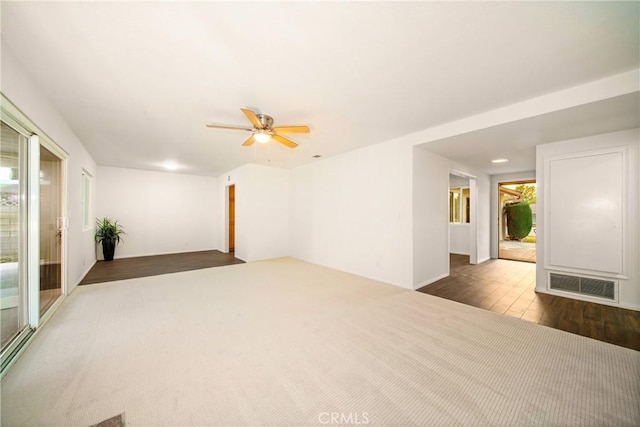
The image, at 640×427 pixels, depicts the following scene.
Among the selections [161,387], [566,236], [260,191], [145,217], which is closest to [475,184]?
[566,236]

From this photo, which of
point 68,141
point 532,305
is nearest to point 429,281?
point 532,305

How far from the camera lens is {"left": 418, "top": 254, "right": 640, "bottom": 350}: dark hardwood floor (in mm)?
2461

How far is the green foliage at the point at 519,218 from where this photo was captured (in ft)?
30.3

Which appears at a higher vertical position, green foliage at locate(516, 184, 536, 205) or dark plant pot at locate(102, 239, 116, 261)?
green foliage at locate(516, 184, 536, 205)

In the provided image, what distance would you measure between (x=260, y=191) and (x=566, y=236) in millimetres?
5855

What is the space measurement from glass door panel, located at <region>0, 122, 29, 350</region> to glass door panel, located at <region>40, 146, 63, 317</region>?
1.41 ft

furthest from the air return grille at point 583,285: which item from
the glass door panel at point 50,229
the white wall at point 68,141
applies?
the glass door panel at point 50,229

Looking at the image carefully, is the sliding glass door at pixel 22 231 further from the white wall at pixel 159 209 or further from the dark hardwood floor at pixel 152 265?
the white wall at pixel 159 209

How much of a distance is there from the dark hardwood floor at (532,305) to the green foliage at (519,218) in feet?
18.2

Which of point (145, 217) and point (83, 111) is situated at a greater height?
point (83, 111)

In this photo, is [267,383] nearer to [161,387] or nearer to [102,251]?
[161,387]

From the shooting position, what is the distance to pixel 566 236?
3.50m

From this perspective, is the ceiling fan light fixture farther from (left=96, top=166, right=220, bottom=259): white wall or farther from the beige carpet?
(left=96, top=166, right=220, bottom=259): white wall

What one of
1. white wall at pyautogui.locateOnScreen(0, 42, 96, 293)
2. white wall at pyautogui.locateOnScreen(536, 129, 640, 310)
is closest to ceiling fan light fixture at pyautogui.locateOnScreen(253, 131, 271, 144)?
white wall at pyautogui.locateOnScreen(0, 42, 96, 293)
